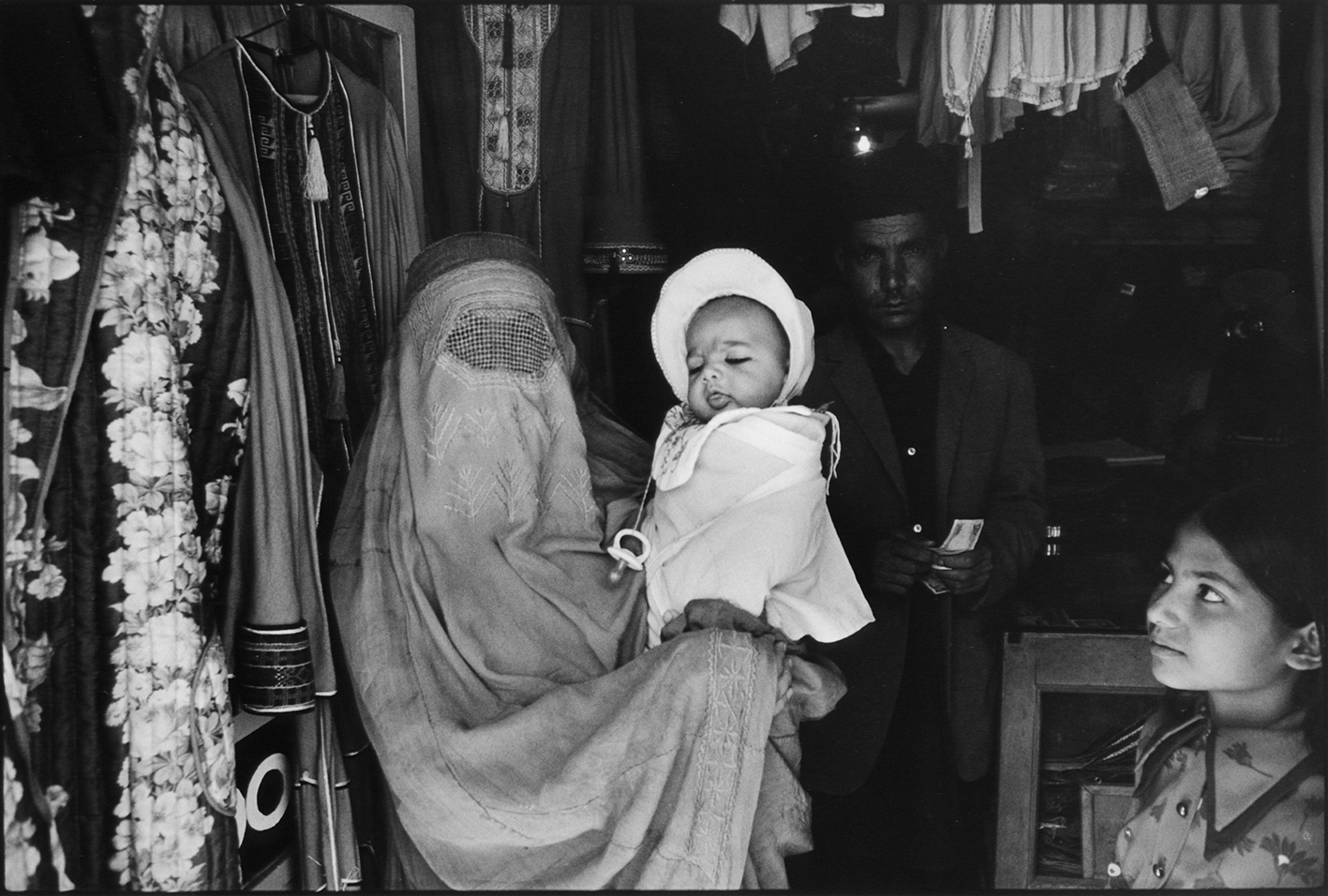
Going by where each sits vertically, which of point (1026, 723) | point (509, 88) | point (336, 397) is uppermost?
point (509, 88)

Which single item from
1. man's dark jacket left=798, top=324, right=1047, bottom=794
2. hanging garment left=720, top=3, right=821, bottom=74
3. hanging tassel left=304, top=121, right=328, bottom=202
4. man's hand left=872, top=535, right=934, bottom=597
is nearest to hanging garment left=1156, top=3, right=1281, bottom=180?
man's dark jacket left=798, top=324, right=1047, bottom=794

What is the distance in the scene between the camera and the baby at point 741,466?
2.46m

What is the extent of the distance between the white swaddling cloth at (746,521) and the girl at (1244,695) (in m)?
0.84

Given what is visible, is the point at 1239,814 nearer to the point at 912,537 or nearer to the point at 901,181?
the point at 912,537

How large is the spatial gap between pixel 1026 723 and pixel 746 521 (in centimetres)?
92

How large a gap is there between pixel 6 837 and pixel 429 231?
1.73m

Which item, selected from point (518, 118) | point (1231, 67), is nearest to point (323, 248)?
point (518, 118)

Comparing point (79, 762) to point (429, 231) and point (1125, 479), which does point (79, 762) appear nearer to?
point (429, 231)

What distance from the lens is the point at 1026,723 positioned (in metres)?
2.78

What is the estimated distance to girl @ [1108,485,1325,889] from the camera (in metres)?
2.59

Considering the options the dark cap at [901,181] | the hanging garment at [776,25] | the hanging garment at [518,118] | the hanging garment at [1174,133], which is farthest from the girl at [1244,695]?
the hanging garment at [518,118]

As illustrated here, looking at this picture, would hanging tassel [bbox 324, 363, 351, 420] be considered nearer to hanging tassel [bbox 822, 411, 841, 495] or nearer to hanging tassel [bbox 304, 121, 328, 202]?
hanging tassel [bbox 304, 121, 328, 202]

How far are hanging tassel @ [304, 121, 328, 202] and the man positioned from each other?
1232 millimetres

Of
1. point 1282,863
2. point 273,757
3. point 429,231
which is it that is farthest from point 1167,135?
point 273,757
